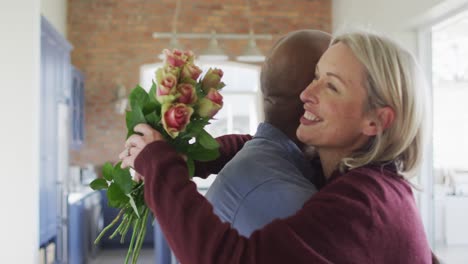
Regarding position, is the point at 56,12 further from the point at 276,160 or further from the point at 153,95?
the point at 276,160

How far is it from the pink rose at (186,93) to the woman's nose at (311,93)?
0.82 ft

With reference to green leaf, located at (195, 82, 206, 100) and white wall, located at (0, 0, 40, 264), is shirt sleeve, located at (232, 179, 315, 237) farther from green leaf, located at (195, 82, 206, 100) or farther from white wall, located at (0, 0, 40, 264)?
white wall, located at (0, 0, 40, 264)

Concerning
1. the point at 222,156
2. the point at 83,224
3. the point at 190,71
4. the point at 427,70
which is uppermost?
the point at 427,70

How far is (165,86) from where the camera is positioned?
41.0 inches

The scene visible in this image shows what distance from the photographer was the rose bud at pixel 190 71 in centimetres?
110

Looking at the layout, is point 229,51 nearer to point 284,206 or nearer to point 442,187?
point 442,187

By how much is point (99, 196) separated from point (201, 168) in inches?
217

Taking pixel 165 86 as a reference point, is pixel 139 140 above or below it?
below

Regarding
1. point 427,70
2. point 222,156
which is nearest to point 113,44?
point 427,70

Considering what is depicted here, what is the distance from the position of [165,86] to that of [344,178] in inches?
16.2

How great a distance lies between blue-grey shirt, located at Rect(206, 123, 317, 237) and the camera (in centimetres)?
101

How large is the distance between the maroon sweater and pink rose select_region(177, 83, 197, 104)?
0.12 meters

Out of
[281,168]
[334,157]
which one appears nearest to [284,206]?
[281,168]

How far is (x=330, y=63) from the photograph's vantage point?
1099 mm
